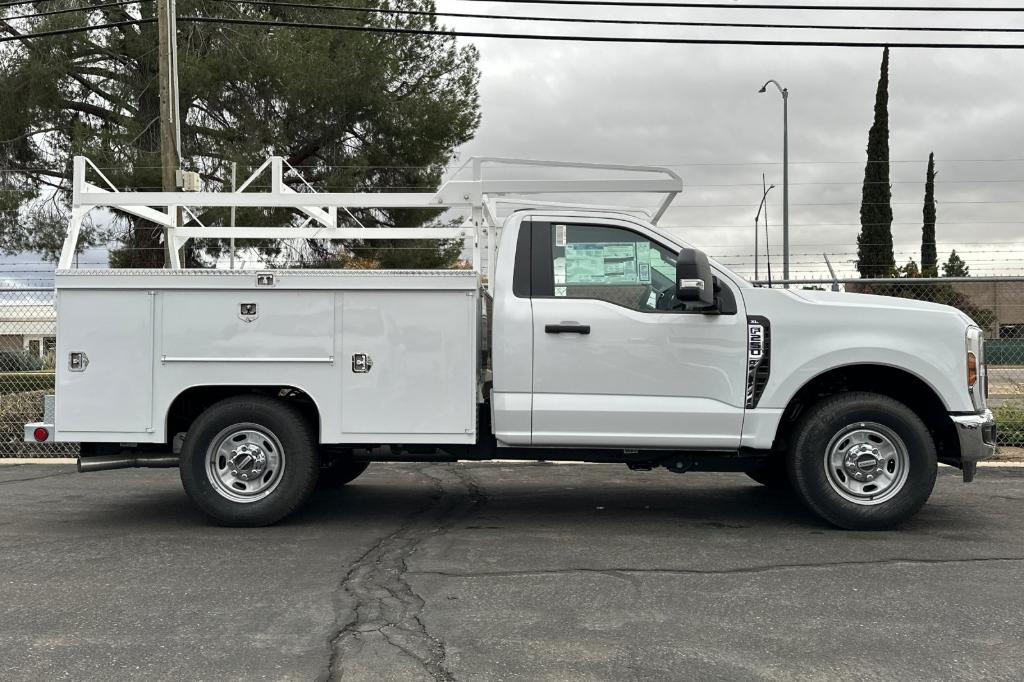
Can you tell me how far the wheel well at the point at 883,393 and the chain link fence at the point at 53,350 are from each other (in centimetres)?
253

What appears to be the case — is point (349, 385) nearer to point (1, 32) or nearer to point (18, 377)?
point (18, 377)

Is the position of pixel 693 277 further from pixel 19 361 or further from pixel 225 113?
pixel 225 113

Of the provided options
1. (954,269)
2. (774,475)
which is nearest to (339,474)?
(774,475)

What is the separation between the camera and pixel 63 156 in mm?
21172

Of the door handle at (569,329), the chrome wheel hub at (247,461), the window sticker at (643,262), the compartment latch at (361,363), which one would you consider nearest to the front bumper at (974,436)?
the window sticker at (643,262)

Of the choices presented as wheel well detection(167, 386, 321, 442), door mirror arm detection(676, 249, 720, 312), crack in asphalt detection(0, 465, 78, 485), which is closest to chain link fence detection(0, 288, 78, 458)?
crack in asphalt detection(0, 465, 78, 485)

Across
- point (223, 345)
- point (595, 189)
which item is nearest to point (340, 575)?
point (223, 345)

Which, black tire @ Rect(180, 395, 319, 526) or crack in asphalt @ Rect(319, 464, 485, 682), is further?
black tire @ Rect(180, 395, 319, 526)

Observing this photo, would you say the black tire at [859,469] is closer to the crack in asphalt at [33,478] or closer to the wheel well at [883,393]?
the wheel well at [883,393]

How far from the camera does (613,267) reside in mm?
6285

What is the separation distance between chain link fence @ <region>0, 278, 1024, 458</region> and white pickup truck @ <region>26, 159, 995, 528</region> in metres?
2.88

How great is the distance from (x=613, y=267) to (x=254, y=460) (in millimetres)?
2846

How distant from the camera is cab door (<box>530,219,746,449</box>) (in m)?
6.13

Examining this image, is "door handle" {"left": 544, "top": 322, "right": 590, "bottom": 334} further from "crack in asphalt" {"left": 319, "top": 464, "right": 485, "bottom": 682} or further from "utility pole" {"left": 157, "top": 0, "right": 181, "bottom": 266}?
"utility pole" {"left": 157, "top": 0, "right": 181, "bottom": 266}
